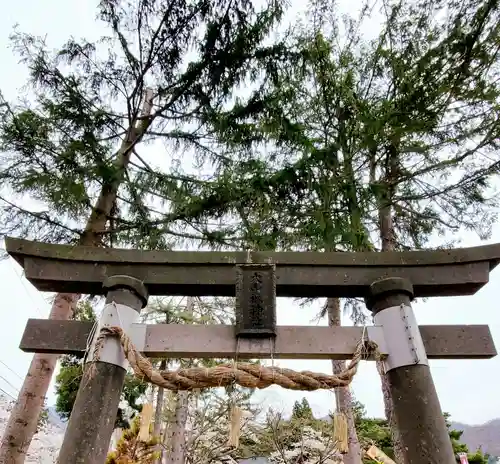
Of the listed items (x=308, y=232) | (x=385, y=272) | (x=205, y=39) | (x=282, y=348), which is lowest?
(x=282, y=348)

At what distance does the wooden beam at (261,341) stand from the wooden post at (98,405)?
0.56ft

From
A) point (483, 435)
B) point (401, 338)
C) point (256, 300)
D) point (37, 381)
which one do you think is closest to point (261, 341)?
point (256, 300)

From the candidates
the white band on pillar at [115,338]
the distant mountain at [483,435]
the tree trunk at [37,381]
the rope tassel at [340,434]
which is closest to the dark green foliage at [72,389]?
the tree trunk at [37,381]

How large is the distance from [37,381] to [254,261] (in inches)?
107

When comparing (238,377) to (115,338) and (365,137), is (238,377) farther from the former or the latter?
(365,137)

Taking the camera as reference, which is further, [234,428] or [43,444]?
[43,444]

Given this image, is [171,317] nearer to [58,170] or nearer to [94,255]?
[58,170]

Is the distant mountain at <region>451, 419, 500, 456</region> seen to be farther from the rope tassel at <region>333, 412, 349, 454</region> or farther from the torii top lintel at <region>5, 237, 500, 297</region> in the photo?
the rope tassel at <region>333, 412, 349, 454</region>

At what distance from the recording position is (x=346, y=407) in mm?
5895

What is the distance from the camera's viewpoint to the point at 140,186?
497cm

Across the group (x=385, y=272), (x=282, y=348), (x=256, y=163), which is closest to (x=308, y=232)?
(x=256, y=163)

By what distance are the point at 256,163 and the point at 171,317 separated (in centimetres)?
644

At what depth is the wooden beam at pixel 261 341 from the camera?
2.45 metres

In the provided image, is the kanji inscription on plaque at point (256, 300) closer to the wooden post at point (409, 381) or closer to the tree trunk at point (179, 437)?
the wooden post at point (409, 381)
